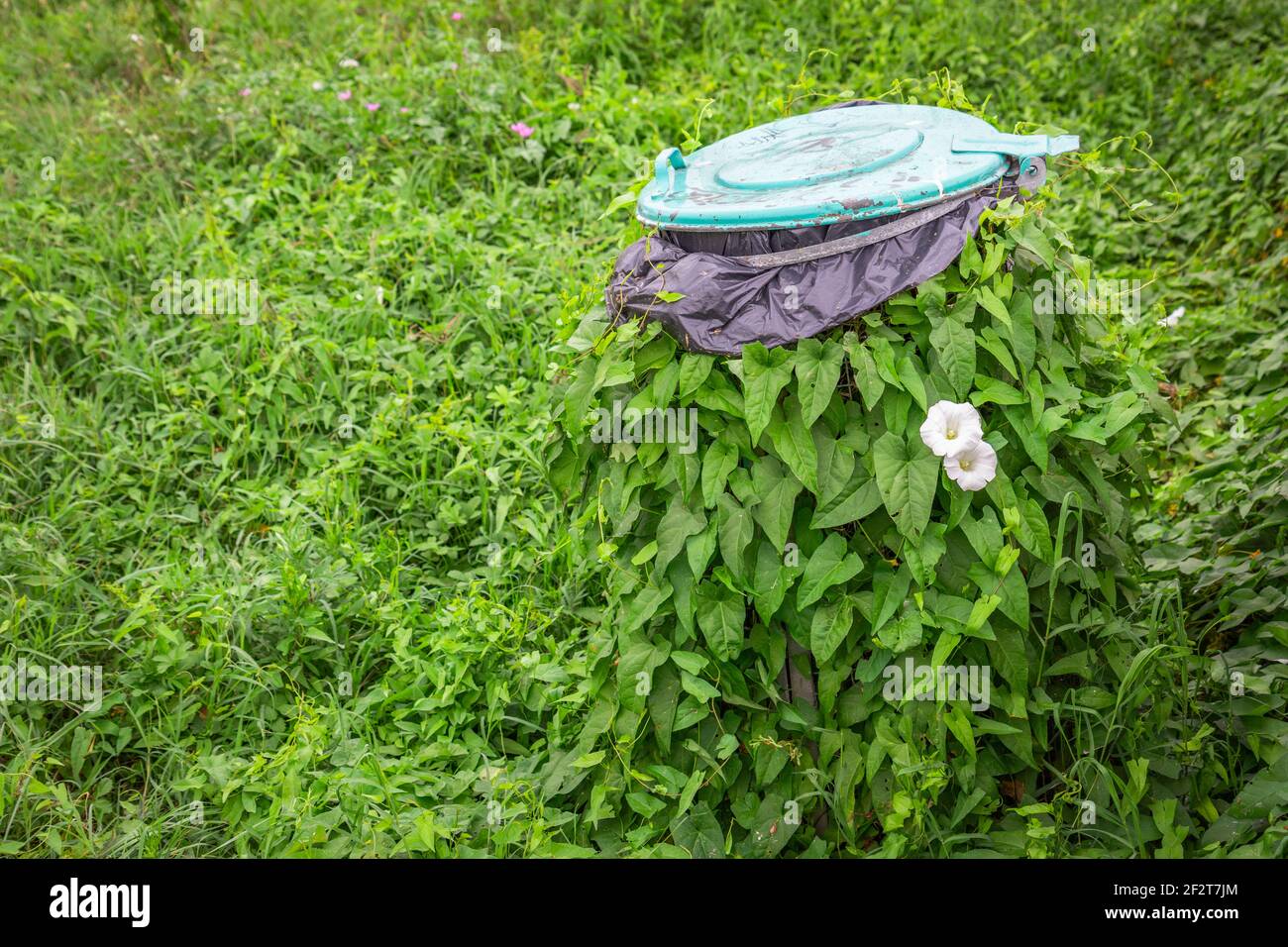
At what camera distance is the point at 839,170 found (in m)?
2.31

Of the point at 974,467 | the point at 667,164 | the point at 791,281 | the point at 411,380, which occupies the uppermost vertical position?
the point at 667,164

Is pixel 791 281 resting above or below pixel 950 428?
Answer: above

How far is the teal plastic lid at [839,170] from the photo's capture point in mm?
2164

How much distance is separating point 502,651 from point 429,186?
264 centimetres

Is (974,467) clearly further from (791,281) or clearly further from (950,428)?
(791,281)

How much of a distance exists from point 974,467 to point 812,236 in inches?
22.9

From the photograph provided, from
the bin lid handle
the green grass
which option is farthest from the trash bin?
the green grass

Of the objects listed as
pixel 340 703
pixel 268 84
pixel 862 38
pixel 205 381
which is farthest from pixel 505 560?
pixel 862 38

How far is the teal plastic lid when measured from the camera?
2.16 meters

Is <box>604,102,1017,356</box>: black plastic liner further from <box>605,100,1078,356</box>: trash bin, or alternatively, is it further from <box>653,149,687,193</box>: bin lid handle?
<box>653,149,687,193</box>: bin lid handle

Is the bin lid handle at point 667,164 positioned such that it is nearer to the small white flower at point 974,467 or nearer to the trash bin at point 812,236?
the trash bin at point 812,236

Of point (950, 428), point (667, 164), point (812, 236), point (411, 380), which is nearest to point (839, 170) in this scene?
point (812, 236)

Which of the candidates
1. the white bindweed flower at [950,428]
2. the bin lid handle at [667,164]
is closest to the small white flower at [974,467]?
the white bindweed flower at [950,428]

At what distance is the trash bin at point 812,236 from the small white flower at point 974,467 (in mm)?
356
